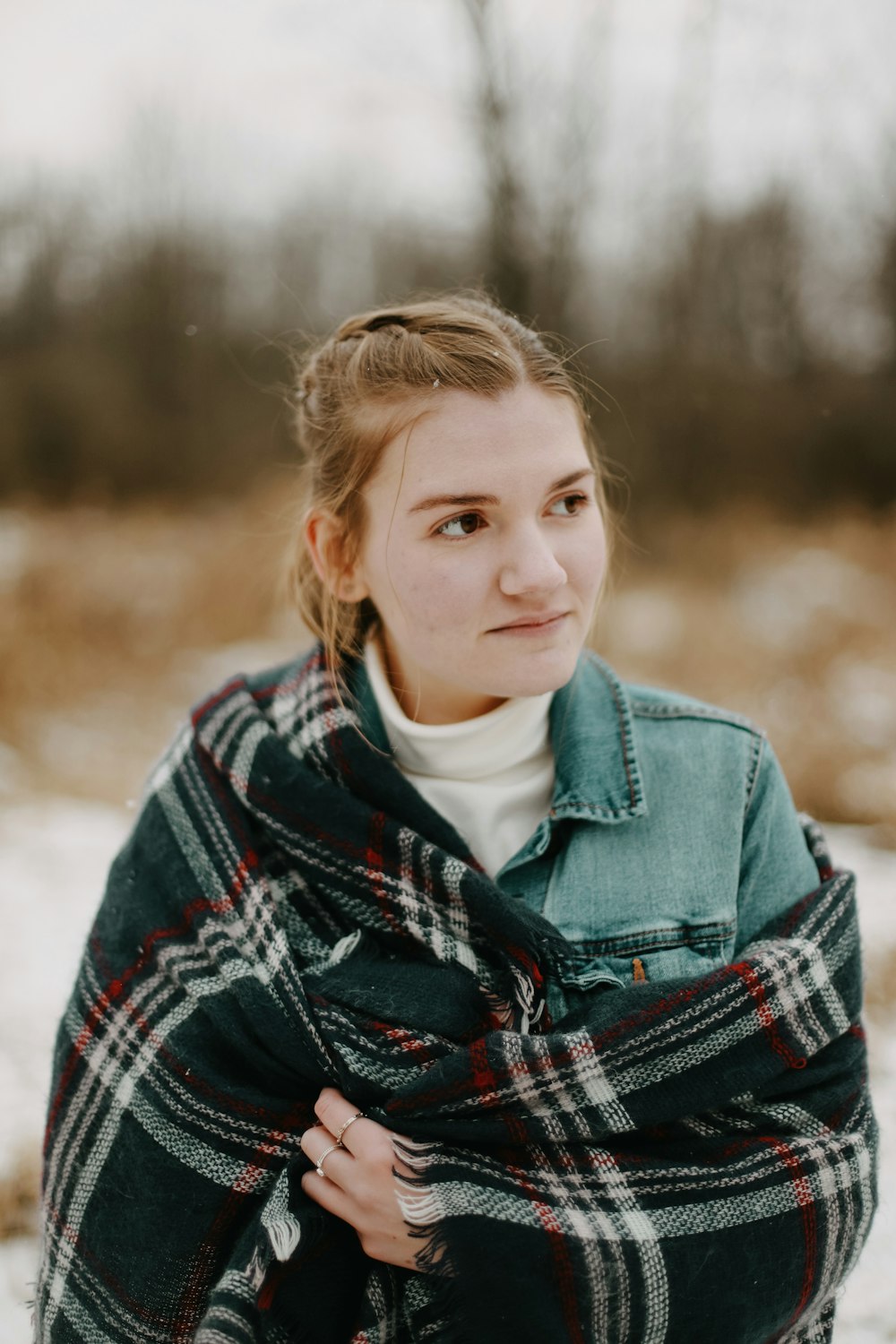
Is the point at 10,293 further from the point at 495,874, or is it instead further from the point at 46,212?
the point at 495,874

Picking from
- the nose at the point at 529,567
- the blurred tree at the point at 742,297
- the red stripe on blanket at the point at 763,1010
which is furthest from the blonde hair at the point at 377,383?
the blurred tree at the point at 742,297

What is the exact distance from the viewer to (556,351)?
66.7 inches

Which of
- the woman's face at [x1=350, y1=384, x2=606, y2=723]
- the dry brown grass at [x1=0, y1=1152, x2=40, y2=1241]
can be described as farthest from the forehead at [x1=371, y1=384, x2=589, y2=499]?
the dry brown grass at [x1=0, y1=1152, x2=40, y2=1241]

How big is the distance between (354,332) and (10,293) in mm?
9137

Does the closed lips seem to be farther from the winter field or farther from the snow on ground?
the snow on ground

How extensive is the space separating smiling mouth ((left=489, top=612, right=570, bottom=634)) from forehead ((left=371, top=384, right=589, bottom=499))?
0.19 metres

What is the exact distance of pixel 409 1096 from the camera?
1.27m

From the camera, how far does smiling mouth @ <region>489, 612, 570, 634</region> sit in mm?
1438

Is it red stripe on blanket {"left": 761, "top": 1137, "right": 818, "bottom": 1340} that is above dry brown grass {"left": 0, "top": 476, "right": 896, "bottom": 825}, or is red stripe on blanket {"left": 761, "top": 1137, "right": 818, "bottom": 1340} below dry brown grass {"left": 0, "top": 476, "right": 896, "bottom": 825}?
below

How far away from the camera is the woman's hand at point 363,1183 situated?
49.9 inches

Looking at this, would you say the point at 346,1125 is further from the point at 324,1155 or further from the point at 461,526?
the point at 461,526

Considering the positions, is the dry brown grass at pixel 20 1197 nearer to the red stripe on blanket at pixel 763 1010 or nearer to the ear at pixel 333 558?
the ear at pixel 333 558

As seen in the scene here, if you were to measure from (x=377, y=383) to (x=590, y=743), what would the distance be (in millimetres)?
656

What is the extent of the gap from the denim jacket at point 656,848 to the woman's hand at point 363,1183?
31 cm
